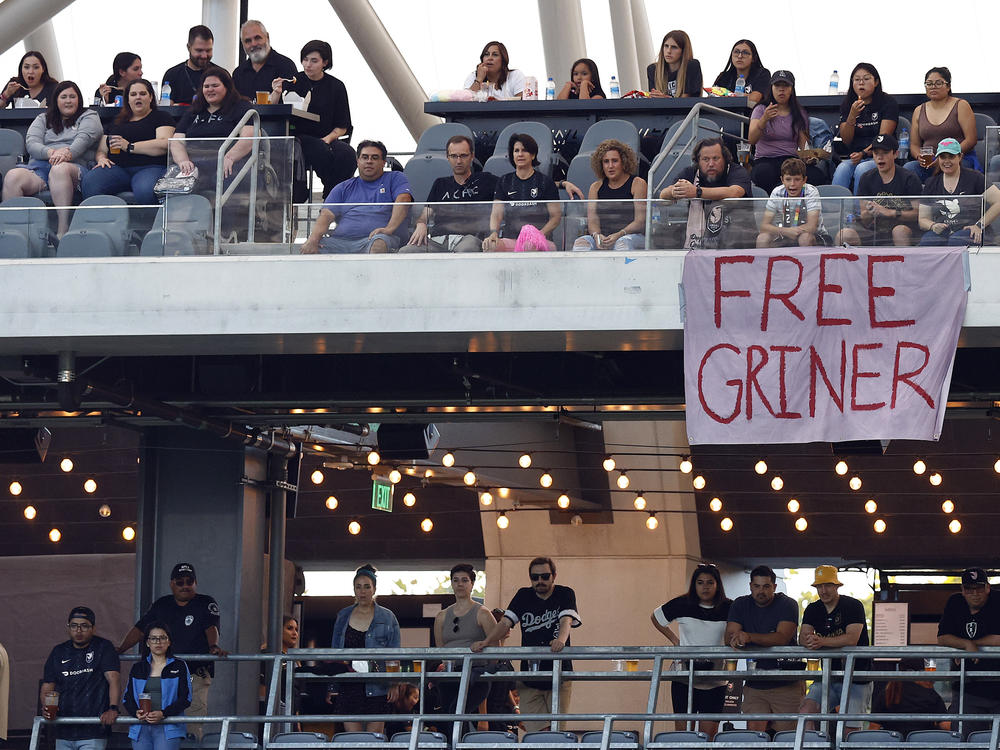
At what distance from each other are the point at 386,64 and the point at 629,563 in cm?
823

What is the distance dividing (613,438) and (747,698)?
8181mm

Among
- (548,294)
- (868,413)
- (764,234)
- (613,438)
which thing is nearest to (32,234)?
(548,294)

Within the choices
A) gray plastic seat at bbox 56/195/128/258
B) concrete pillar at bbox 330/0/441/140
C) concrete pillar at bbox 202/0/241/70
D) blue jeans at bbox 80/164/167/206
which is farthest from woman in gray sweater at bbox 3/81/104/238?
concrete pillar at bbox 330/0/441/140

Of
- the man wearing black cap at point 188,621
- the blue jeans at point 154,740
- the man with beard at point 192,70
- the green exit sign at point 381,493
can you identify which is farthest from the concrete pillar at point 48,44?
the blue jeans at point 154,740

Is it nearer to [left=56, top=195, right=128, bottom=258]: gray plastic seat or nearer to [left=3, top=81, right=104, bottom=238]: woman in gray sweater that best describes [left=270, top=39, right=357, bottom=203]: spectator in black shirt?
[left=3, top=81, right=104, bottom=238]: woman in gray sweater

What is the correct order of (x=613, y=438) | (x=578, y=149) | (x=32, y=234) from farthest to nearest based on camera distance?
(x=613, y=438), (x=578, y=149), (x=32, y=234)

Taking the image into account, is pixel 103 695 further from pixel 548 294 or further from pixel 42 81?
pixel 42 81

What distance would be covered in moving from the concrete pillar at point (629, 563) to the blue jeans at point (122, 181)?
898 cm

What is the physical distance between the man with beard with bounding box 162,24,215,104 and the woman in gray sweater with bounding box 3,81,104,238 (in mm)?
1033

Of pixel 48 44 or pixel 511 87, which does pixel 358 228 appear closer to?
pixel 511 87

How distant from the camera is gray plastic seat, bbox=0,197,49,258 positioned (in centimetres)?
1094

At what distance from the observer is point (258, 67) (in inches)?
501

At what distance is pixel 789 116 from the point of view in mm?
11477

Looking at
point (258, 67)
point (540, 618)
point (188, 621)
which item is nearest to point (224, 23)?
point (258, 67)
